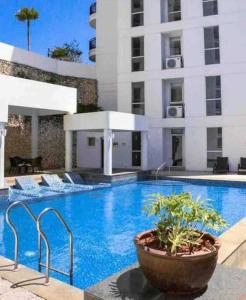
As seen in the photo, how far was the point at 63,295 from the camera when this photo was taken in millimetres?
3721

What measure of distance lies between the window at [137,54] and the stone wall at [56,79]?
378cm

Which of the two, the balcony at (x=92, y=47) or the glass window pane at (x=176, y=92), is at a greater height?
the balcony at (x=92, y=47)

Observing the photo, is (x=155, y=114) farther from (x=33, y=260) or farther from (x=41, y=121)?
(x=33, y=260)

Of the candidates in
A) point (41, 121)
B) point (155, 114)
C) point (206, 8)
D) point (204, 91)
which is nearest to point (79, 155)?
point (41, 121)

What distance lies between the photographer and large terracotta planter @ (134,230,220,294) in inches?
118

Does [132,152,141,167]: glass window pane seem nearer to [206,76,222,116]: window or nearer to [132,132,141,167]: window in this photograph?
[132,132,141,167]: window

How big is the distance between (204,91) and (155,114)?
133 inches

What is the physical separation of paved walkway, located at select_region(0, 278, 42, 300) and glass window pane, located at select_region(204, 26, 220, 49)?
63.2ft

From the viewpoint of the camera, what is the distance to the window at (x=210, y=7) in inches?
789

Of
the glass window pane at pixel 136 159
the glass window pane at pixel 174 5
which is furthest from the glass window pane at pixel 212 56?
the glass window pane at pixel 136 159

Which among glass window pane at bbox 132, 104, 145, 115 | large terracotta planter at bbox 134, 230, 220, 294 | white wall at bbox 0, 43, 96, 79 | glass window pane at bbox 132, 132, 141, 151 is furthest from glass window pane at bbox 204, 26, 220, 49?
large terracotta planter at bbox 134, 230, 220, 294

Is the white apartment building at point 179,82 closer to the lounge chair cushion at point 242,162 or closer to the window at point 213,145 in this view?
the window at point 213,145

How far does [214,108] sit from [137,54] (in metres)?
6.46

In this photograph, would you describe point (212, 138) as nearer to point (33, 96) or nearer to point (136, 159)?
point (136, 159)
